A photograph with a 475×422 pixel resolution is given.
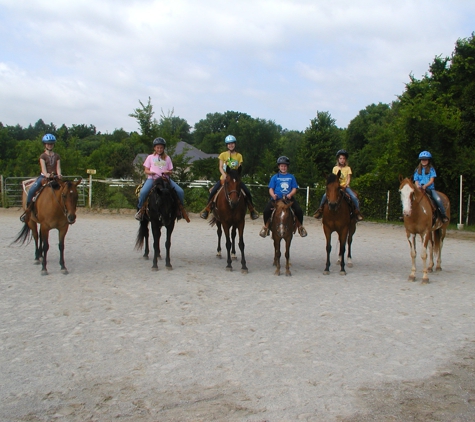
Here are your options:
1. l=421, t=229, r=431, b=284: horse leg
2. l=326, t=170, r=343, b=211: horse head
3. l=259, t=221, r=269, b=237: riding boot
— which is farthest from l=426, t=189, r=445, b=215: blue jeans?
l=259, t=221, r=269, b=237: riding boot

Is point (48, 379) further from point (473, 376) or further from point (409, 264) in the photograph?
point (409, 264)

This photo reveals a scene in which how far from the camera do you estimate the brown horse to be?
11.0 m

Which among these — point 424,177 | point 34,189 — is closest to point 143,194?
point 34,189

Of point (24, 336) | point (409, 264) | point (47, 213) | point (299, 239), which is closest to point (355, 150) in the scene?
point (299, 239)

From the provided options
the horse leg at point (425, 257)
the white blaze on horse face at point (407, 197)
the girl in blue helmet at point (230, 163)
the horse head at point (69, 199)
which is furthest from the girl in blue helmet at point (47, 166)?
the horse leg at point (425, 257)

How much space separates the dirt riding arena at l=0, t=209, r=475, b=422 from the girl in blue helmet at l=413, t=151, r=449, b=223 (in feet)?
5.19

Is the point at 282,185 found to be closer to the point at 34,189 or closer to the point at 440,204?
the point at 440,204

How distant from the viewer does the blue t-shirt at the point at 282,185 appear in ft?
38.0

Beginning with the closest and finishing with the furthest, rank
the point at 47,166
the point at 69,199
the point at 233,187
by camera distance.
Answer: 1. the point at 69,199
2. the point at 233,187
3. the point at 47,166

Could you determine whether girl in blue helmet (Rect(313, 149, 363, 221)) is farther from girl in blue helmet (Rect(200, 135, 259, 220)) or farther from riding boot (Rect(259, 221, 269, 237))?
girl in blue helmet (Rect(200, 135, 259, 220))

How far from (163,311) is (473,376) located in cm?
427

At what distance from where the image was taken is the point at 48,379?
191 inches

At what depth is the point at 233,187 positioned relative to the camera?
1125 centimetres

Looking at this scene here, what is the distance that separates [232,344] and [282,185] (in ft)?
20.0
